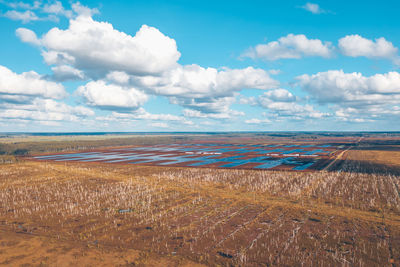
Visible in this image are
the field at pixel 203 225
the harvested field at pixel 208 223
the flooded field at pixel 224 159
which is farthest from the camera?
the flooded field at pixel 224 159

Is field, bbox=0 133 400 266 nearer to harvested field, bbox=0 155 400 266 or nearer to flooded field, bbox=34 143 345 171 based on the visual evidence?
harvested field, bbox=0 155 400 266

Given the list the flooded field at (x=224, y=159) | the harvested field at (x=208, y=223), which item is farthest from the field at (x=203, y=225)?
the flooded field at (x=224, y=159)

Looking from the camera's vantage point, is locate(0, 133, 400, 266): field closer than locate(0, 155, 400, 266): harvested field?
Yes

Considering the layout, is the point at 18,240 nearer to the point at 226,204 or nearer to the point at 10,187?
the point at 226,204

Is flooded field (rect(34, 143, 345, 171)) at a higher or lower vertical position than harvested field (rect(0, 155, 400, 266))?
lower

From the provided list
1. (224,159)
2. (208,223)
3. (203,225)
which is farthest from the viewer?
(224,159)

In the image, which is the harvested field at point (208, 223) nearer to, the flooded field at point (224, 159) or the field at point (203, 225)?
the field at point (203, 225)

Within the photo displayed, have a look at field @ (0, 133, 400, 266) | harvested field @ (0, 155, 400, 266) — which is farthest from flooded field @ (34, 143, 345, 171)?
field @ (0, 133, 400, 266)

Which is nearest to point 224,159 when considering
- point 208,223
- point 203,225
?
point 208,223

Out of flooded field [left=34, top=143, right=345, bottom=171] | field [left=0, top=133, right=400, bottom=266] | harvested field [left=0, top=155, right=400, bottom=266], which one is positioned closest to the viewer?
field [left=0, top=133, right=400, bottom=266]

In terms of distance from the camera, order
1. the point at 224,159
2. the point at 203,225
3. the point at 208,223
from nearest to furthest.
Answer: the point at 203,225
the point at 208,223
the point at 224,159

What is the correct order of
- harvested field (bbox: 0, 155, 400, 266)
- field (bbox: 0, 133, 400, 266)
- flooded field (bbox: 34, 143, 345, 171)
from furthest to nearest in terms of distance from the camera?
1. flooded field (bbox: 34, 143, 345, 171)
2. harvested field (bbox: 0, 155, 400, 266)
3. field (bbox: 0, 133, 400, 266)

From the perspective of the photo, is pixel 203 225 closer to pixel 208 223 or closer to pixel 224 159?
pixel 208 223
